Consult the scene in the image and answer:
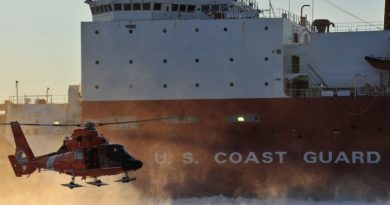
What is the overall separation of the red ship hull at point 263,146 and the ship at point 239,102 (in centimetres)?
4

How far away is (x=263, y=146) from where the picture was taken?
3562cm

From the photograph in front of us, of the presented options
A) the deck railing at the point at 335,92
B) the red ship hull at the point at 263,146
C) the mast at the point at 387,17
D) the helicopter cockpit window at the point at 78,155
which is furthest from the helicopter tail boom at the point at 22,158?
the mast at the point at 387,17

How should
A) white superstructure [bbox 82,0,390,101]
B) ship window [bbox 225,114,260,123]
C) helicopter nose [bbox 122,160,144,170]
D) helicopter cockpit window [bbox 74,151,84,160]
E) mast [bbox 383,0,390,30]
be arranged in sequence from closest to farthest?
helicopter nose [bbox 122,160,144,170] < helicopter cockpit window [bbox 74,151,84,160] < ship window [bbox 225,114,260,123] < white superstructure [bbox 82,0,390,101] < mast [bbox 383,0,390,30]

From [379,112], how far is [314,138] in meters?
2.51

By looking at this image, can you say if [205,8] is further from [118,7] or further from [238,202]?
[238,202]

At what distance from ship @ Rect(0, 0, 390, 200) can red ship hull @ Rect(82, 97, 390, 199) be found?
0.12ft

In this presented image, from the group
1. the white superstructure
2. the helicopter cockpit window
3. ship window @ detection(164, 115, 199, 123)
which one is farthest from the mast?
the helicopter cockpit window

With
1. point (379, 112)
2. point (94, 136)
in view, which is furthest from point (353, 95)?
point (94, 136)

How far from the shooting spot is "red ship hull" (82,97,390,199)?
115 ft

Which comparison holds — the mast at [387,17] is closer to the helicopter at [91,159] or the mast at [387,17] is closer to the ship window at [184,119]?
the ship window at [184,119]

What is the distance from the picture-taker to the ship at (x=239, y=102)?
35.2 metres

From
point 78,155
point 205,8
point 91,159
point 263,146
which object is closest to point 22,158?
point 78,155

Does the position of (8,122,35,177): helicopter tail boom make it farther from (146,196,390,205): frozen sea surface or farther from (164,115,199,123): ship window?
(146,196,390,205): frozen sea surface

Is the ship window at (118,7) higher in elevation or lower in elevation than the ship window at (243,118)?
higher
